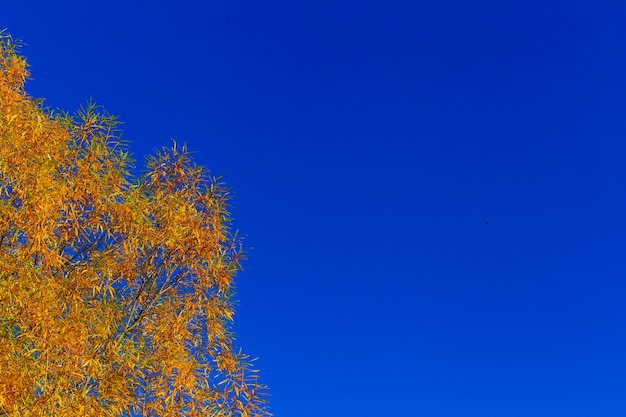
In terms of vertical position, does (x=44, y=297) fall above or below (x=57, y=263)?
below

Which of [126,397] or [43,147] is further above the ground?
[43,147]

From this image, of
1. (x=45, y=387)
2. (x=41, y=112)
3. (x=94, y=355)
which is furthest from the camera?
(x=41, y=112)

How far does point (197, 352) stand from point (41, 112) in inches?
82.8

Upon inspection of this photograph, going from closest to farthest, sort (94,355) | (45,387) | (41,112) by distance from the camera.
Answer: (45,387)
(94,355)
(41,112)

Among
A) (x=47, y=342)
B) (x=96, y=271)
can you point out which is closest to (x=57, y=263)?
(x=96, y=271)

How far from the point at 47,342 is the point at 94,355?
0.49 meters

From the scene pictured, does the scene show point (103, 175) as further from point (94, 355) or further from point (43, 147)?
point (94, 355)

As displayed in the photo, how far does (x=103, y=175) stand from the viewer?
224 inches

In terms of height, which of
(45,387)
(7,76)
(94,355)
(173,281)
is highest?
(7,76)

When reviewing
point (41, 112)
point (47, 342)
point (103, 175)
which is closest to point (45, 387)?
point (47, 342)

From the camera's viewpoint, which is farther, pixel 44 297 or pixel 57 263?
pixel 57 263

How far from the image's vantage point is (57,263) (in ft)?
17.2

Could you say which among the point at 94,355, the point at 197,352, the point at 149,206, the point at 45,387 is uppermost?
the point at 149,206

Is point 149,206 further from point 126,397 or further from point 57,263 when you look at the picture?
point 126,397
